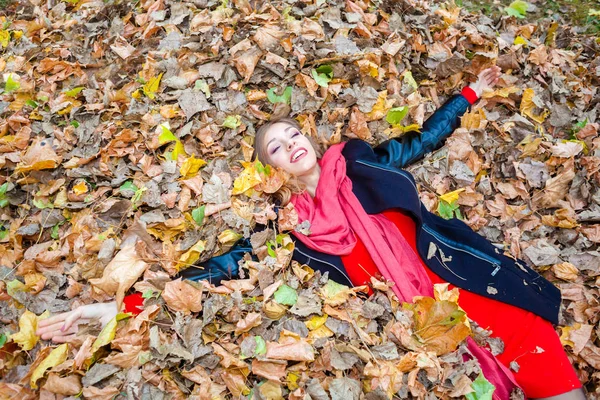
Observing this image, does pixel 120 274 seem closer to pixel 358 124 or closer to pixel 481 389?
pixel 358 124

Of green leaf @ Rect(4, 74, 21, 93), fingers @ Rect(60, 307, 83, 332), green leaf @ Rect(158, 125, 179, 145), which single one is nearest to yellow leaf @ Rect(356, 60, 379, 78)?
green leaf @ Rect(158, 125, 179, 145)

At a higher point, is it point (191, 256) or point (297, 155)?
point (297, 155)

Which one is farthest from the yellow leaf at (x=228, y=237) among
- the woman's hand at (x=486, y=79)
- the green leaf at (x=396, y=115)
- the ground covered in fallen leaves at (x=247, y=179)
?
the woman's hand at (x=486, y=79)

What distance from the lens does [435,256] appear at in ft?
9.64

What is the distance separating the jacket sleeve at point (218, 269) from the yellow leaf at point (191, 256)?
0.03m

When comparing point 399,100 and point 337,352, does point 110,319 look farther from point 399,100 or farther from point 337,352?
point 399,100

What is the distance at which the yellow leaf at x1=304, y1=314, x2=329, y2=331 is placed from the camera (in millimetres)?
2564

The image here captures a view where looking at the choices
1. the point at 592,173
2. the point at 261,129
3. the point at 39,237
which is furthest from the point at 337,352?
the point at 592,173

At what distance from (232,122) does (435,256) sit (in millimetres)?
1600

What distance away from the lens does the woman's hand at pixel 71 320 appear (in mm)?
2574

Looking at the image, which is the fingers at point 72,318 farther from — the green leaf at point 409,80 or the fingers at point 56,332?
the green leaf at point 409,80

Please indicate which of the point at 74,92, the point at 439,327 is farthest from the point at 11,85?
the point at 439,327

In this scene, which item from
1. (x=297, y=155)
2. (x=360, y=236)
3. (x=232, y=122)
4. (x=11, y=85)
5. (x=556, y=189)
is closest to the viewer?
(x=360, y=236)

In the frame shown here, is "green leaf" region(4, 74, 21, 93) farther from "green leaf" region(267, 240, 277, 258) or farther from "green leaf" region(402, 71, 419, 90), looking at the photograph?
"green leaf" region(402, 71, 419, 90)
